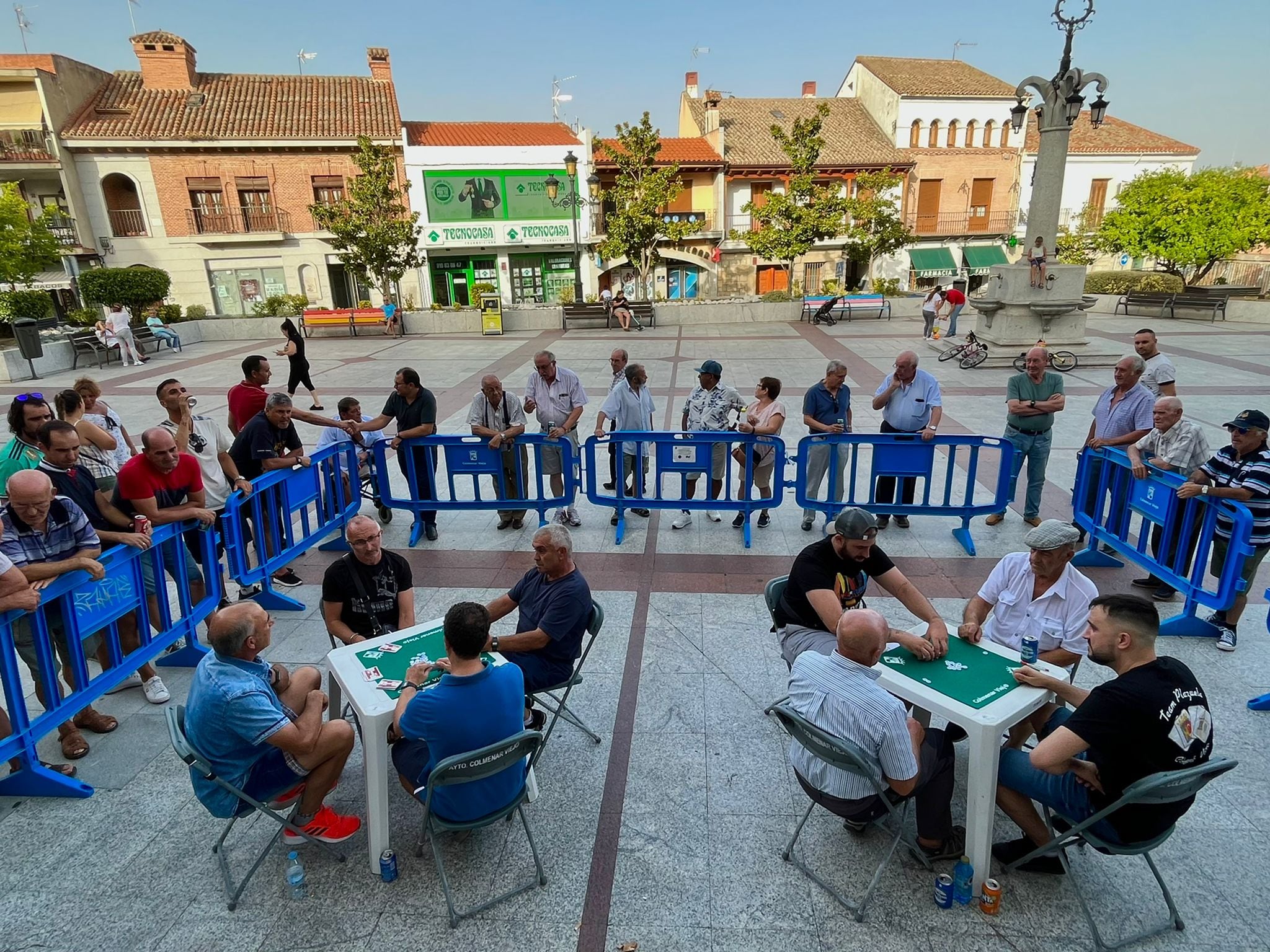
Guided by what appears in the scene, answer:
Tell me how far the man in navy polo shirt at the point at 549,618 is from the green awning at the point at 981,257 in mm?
40607

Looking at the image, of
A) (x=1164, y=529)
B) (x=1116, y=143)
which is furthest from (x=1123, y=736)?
(x=1116, y=143)

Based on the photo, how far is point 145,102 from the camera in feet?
100

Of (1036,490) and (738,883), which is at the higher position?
(1036,490)

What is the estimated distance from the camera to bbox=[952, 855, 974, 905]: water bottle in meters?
3.12

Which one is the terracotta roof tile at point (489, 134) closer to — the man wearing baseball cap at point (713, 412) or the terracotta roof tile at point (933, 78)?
the terracotta roof tile at point (933, 78)

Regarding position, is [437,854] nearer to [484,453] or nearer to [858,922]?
[858,922]

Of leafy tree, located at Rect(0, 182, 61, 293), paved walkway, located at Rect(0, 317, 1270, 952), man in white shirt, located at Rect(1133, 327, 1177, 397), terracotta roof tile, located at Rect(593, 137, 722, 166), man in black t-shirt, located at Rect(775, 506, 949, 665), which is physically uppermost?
terracotta roof tile, located at Rect(593, 137, 722, 166)

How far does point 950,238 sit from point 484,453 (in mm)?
38699

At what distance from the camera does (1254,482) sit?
4.77 meters

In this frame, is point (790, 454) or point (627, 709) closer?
point (627, 709)

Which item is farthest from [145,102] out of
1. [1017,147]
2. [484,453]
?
[1017,147]

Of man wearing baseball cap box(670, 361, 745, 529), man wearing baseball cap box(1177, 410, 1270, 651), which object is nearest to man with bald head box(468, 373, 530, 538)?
man wearing baseball cap box(670, 361, 745, 529)

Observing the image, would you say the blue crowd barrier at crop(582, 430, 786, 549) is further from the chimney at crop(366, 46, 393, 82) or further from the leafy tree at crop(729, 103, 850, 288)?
the chimney at crop(366, 46, 393, 82)

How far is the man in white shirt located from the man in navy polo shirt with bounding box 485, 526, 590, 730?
5.84 meters
